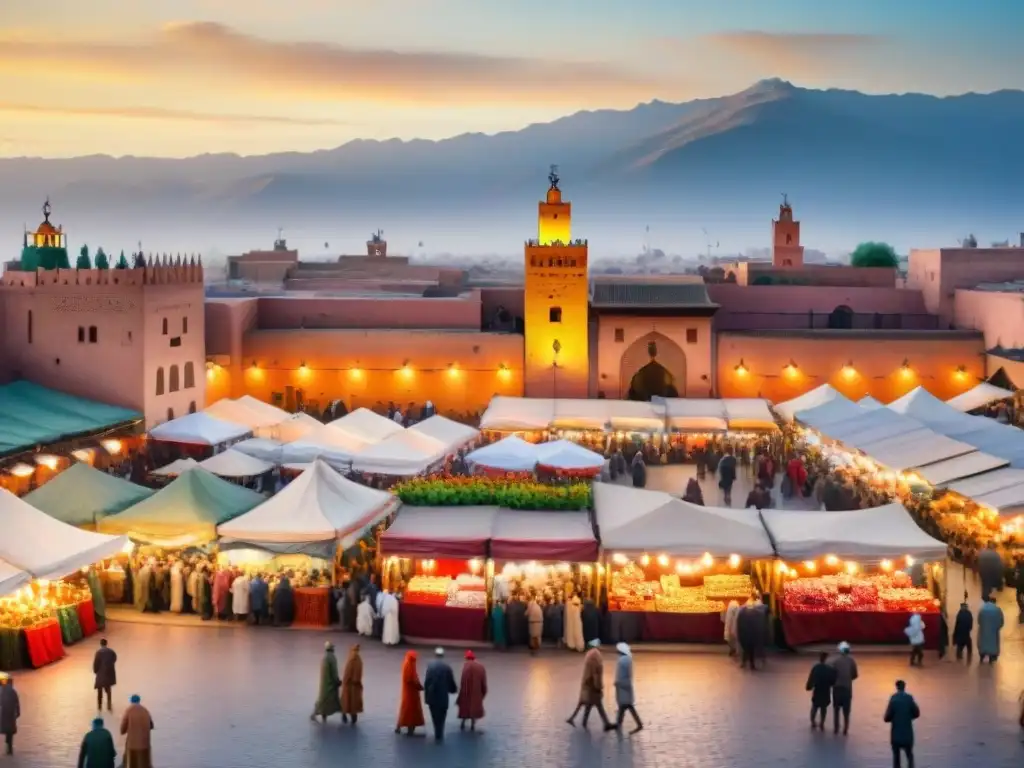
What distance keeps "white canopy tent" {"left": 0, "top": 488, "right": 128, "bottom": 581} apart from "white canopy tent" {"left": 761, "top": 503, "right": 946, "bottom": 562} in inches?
344

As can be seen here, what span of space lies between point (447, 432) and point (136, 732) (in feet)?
56.6

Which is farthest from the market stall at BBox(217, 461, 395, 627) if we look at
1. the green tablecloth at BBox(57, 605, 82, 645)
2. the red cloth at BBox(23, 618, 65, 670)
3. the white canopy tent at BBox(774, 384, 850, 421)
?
the white canopy tent at BBox(774, 384, 850, 421)

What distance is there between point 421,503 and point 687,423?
13.1 m

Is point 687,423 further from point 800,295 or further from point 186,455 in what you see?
point 800,295

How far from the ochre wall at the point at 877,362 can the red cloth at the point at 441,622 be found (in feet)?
78.7

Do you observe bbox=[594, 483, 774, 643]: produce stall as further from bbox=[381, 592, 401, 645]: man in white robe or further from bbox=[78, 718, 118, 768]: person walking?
bbox=[78, 718, 118, 768]: person walking

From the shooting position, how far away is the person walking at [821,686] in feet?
45.3

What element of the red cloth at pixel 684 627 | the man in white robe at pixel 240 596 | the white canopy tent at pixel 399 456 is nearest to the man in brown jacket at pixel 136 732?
the man in white robe at pixel 240 596

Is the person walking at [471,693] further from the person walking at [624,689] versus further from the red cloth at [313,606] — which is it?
the red cloth at [313,606]

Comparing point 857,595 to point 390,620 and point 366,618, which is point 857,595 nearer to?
point 390,620

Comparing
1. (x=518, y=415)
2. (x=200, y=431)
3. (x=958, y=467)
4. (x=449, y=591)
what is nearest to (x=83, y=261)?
(x=200, y=431)

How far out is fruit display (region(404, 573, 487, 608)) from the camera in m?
17.6

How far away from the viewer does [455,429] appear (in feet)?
97.2

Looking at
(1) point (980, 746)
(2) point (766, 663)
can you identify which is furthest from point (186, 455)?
(1) point (980, 746)
